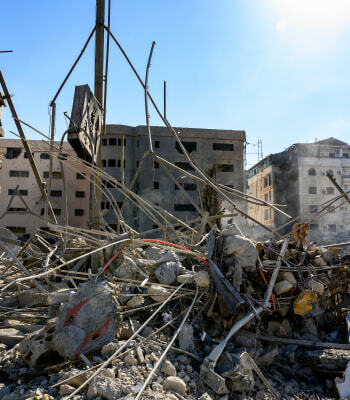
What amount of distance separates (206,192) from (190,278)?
9.25 metres

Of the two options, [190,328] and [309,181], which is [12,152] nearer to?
[190,328]

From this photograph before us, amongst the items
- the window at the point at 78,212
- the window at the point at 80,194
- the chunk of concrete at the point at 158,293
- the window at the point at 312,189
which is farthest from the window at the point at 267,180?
the chunk of concrete at the point at 158,293

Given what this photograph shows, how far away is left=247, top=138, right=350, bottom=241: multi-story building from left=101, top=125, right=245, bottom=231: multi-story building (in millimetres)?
8639

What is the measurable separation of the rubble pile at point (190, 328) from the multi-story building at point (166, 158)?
20463 mm

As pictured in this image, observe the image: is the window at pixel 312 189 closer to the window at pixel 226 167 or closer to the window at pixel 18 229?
the window at pixel 226 167

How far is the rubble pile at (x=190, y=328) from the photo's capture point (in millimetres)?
2527

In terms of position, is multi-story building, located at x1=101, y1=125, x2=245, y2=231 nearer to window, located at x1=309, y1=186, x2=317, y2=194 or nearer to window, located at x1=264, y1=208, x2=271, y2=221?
window, located at x1=264, y1=208, x2=271, y2=221

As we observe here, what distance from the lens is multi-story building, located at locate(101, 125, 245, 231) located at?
25.8 metres

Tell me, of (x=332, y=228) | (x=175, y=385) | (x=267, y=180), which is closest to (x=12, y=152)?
(x=267, y=180)

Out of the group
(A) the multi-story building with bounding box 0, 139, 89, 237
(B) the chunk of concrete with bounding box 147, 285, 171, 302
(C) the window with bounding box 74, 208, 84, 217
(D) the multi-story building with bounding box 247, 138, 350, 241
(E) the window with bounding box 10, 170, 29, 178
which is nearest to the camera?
(B) the chunk of concrete with bounding box 147, 285, 171, 302

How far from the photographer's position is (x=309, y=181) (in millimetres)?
34719

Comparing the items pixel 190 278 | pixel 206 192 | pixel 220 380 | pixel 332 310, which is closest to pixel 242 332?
pixel 190 278

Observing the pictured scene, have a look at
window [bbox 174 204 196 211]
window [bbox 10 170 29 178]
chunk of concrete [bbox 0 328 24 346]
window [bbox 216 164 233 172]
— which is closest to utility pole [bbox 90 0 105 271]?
chunk of concrete [bbox 0 328 24 346]

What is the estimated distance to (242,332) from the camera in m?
3.59
